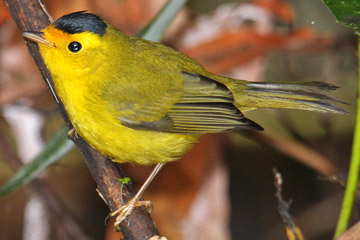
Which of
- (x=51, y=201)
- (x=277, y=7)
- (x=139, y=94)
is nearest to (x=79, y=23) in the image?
(x=139, y=94)

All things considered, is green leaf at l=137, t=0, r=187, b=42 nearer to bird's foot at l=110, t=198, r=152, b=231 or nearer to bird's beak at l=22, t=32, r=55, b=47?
bird's beak at l=22, t=32, r=55, b=47

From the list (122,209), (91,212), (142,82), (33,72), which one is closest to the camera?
(122,209)

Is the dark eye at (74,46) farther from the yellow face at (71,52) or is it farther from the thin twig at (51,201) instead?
the thin twig at (51,201)

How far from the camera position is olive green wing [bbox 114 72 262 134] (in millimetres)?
3514

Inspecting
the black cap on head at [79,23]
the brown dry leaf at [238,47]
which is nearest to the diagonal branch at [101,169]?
the black cap on head at [79,23]

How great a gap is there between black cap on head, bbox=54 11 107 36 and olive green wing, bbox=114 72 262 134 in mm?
505

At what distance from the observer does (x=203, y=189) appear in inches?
187

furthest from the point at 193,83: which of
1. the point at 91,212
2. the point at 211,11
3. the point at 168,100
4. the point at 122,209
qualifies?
the point at 91,212

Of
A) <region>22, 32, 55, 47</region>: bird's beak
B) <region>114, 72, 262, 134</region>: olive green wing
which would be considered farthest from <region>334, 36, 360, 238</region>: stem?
<region>22, 32, 55, 47</region>: bird's beak

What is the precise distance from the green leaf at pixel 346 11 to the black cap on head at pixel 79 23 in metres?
1.21

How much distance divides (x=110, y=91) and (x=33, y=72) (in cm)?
204

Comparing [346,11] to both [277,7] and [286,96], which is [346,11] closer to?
[286,96]

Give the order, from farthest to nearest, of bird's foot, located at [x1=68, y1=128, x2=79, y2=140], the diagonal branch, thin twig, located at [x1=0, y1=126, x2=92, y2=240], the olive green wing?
1. thin twig, located at [x1=0, y1=126, x2=92, y2=240]
2. bird's foot, located at [x1=68, y1=128, x2=79, y2=140]
3. the olive green wing
4. the diagonal branch

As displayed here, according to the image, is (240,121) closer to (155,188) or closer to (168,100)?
(168,100)
